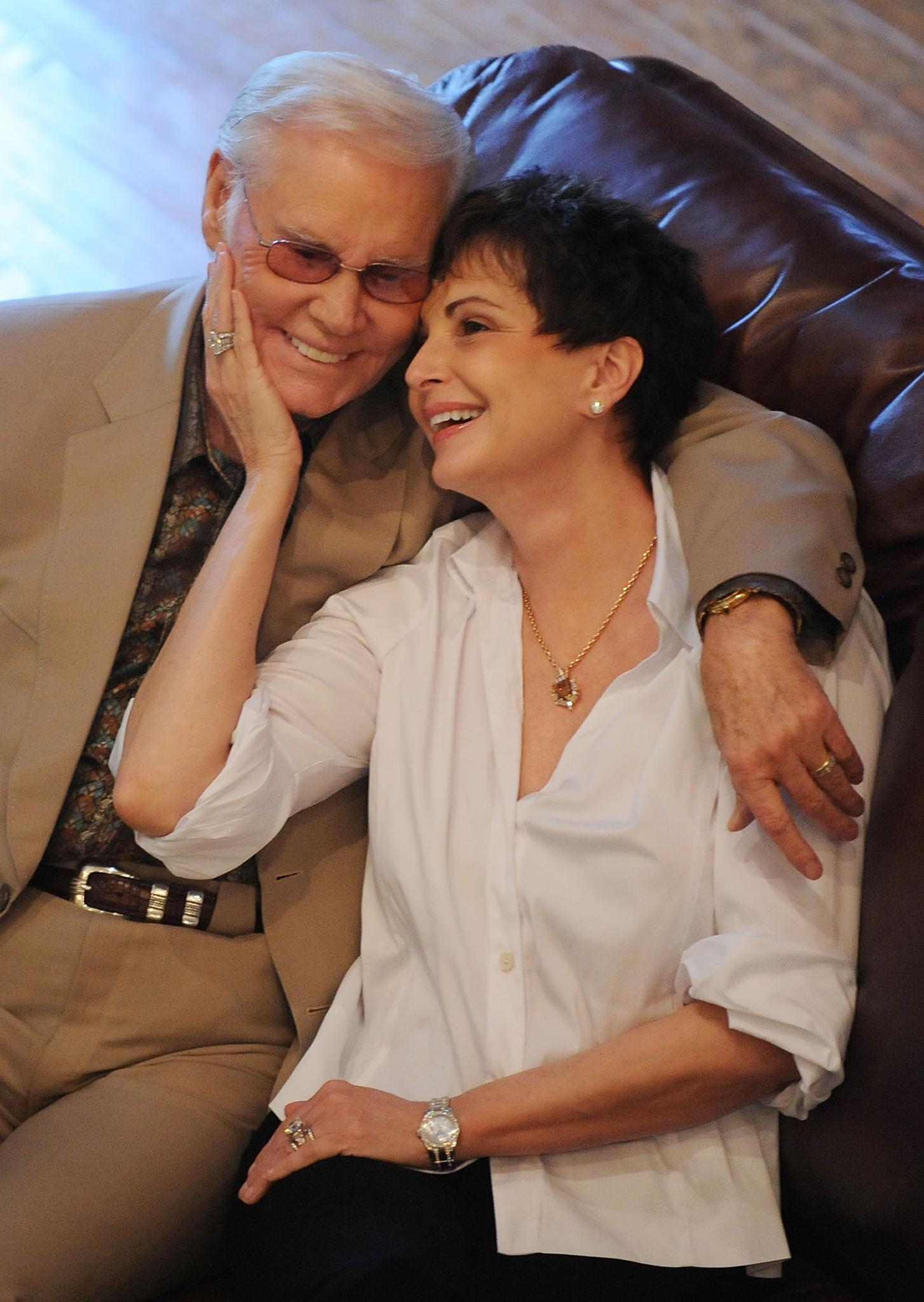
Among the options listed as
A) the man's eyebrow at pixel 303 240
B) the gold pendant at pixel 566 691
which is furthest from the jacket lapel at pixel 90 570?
the gold pendant at pixel 566 691

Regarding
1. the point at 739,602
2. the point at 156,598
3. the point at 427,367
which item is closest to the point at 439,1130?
the point at 739,602

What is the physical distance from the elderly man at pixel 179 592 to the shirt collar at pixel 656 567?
8 centimetres

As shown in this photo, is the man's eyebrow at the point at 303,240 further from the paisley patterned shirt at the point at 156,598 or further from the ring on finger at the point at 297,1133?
the ring on finger at the point at 297,1133

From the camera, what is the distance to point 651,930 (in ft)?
4.45

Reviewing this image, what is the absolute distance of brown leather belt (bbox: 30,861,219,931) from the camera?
Result: 63.3 inches

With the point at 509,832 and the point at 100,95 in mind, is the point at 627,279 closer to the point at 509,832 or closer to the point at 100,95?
the point at 509,832

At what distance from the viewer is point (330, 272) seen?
1553mm

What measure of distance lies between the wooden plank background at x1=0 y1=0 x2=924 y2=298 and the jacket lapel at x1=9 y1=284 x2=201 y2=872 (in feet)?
5.05

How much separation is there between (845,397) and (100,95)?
248 centimetres

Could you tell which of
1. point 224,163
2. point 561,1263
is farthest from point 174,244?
point 561,1263

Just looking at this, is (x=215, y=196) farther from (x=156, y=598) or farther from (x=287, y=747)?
(x=287, y=747)

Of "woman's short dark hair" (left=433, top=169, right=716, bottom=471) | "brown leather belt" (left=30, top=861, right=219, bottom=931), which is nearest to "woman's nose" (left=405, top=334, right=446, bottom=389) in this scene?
"woman's short dark hair" (left=433, top=169, right=716, bottom=471)

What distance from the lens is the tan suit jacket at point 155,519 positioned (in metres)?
1.52

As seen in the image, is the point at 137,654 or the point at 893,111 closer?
the point at 137,654
